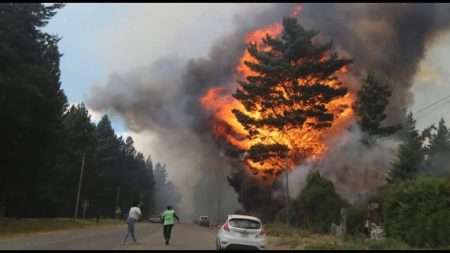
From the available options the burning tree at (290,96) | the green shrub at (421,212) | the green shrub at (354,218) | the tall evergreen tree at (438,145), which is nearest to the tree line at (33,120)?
the burning tree at (290,96)

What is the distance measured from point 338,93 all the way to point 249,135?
10.7m

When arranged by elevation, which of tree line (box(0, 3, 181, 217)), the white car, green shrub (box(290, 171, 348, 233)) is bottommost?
the white car

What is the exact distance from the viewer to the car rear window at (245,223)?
20828mm

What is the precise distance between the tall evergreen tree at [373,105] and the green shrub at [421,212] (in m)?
32.6

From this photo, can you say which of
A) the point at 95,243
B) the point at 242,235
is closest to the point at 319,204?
the point at 95,243

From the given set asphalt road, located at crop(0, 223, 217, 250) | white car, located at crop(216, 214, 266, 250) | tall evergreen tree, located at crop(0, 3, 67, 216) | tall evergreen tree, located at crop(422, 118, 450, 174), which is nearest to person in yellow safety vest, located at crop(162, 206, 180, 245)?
asphalt road, located at crop(0, 223, 217, 250)

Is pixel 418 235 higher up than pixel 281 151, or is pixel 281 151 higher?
pixel 281 151

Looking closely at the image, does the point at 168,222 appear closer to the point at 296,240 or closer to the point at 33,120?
the point at 296,240

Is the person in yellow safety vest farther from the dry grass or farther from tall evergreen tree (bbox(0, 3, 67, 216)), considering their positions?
tall evergreen tree (bbox(0, 3, 67, 216))

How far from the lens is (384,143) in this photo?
5953 centimetres

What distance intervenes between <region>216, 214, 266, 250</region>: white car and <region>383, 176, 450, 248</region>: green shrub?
22.4ft

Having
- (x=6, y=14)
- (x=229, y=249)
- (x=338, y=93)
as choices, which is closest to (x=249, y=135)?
(x=338, y=93)

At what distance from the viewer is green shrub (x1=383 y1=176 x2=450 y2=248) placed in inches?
856

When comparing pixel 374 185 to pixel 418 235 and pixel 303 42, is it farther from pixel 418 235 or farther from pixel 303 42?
pixel 418 235
